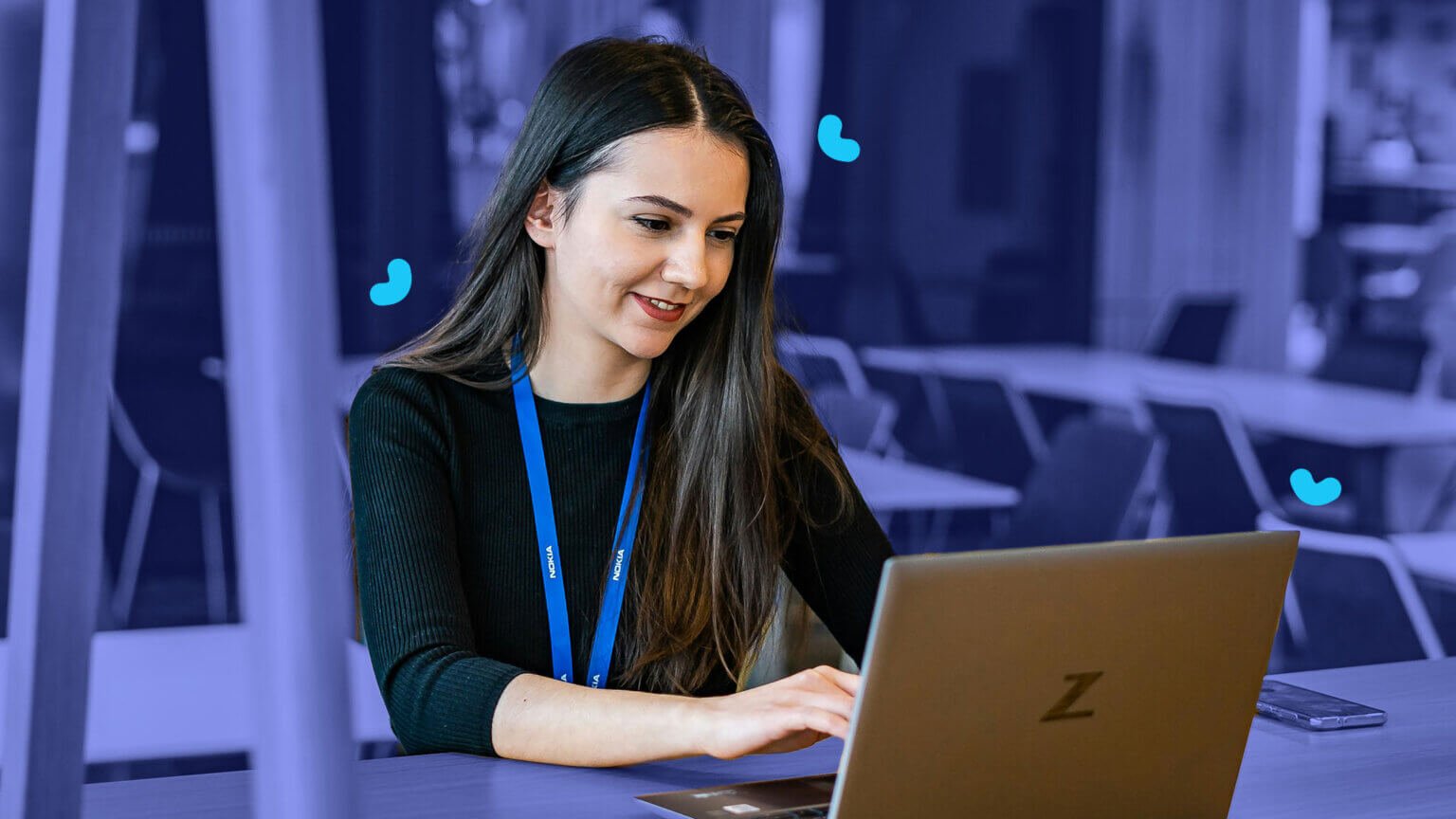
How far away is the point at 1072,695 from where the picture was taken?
1.16m

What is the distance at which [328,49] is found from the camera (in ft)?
15.6

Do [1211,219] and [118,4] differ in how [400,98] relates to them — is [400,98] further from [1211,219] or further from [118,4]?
[118,4]

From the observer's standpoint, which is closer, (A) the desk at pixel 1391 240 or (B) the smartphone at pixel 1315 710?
(B) the smartphone at pixel 1315 710

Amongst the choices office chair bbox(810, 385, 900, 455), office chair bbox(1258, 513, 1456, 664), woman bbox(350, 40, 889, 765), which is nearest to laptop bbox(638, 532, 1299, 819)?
woman bbox(350, 40, 889, 765)

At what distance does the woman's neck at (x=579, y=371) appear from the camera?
1.89 meters

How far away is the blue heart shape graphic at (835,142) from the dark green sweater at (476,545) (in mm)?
3810

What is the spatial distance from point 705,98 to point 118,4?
1.00 metres

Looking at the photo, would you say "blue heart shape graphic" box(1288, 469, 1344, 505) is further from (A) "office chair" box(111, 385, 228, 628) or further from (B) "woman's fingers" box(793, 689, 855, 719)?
(B) "woman's fingers" box(793, 689, 855, 719)

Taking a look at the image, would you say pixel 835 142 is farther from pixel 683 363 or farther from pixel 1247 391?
pixel 683 363

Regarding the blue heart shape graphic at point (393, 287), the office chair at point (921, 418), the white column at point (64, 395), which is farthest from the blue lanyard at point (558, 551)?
the office chair at point (921, 418)

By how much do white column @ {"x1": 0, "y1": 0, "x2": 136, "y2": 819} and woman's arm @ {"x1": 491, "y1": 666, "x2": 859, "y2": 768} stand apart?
2.00 ft

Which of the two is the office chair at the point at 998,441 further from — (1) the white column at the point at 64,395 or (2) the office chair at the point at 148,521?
(1) the white column at the point at 64,395

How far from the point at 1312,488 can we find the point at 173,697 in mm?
5035

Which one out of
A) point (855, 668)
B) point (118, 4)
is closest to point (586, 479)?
point (855, 668)
